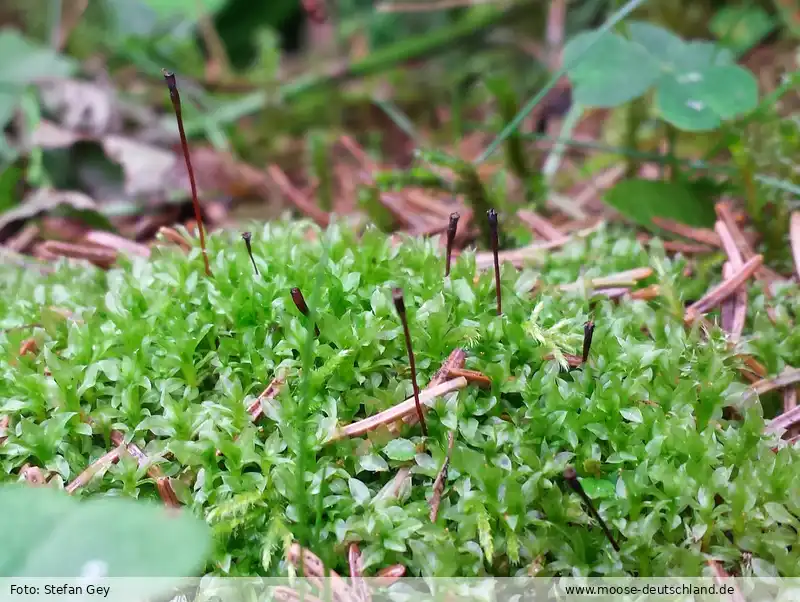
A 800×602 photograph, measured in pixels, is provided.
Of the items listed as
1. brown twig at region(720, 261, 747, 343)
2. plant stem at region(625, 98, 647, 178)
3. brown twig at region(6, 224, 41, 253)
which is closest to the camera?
brown twig at region(720, 261, 747, 343)

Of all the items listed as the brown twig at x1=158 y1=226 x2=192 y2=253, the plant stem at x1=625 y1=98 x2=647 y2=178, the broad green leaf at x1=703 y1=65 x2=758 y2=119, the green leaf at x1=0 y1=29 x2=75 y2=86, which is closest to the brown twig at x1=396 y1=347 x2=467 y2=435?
the brown twig at x1=158 y1=226 x2=192 y2=253

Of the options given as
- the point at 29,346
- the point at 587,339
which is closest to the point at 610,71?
the point at 587,339

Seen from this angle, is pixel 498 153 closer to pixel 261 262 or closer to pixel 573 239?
pixel 573 239

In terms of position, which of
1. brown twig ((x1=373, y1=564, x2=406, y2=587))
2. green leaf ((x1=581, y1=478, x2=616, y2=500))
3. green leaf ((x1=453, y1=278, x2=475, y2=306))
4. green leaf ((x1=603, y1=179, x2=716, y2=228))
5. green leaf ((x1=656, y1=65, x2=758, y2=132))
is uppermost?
green leaf ((x1=656, y1=65, x2=758, y2=132))

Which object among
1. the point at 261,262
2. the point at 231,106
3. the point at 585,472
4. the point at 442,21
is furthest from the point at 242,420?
the point at 442,21

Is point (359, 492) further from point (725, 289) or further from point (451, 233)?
point (725, 289)

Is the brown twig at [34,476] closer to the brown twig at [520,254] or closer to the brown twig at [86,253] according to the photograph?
the brown twig at [86,253]

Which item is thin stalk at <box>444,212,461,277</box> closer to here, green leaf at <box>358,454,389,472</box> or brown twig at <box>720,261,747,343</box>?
green leaf at <box>358,454,389,472</box>
